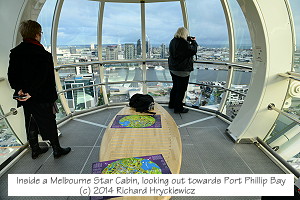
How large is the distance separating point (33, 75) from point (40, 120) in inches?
Result: 26.0

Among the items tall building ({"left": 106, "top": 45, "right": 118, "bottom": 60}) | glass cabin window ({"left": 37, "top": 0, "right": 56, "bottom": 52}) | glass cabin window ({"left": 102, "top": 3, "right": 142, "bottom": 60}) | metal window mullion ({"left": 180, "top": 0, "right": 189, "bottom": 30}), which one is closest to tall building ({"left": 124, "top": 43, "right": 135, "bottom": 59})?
glass cabin window ({"left": 102, "top": 3, "right": 142, "bottom": 60})

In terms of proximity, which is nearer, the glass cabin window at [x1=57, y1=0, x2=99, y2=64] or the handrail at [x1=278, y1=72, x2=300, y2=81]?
the handrail at [x1=278, y1=72, x2=300, y2=81]

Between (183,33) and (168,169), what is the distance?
10.7ft

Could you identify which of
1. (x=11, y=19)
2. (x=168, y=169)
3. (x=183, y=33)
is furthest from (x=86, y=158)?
(x=183, y=33)

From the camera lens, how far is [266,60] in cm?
277

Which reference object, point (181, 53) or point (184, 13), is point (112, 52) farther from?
point (184, 13)

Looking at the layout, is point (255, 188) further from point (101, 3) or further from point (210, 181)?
point (101, 3)

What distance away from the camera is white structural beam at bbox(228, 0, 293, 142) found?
2.66 metres

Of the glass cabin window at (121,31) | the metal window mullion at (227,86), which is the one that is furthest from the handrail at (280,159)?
the glass cabin window at (121,31)

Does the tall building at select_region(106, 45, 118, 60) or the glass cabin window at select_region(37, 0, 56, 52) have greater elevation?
the glass cabin window at select_region(37, 0, 56, 52)

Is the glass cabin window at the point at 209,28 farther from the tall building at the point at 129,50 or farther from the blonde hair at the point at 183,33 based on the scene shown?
the tall building at the point at 129,50
